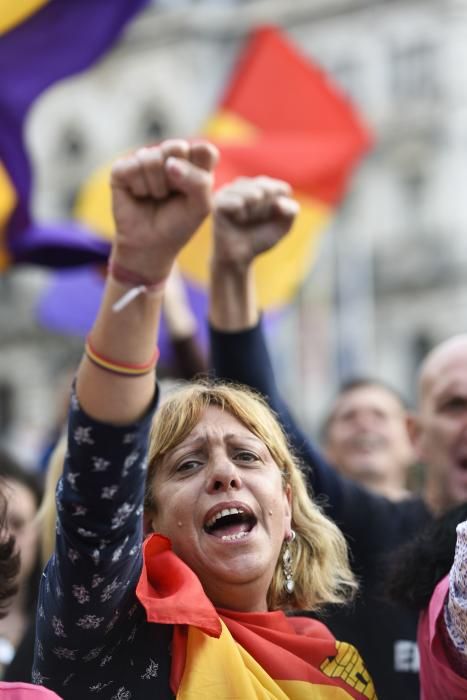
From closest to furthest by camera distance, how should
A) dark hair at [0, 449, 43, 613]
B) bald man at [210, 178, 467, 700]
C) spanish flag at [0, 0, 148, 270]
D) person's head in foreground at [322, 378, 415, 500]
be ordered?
1. bald man at [210, 178, 467, 700]
2. dark hair at [0, 449, 43, 613]
3. spanish flag at [0, 0, 148, 270]
4. person's head in foreground at [322, 378, 415, 500]

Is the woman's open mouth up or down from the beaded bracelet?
down

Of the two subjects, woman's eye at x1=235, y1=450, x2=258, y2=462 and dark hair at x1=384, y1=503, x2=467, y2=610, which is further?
dark hair at x1=384, y1=503, x2=467, y2=610

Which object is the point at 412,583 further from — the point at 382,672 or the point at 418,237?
the point at 418,237

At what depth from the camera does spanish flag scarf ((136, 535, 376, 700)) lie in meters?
2.73

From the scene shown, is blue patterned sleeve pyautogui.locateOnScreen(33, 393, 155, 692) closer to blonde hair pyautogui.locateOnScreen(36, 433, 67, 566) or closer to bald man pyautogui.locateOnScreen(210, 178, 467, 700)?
bald man pyautogui.locateOnScreen(210, 178, 467, 700)

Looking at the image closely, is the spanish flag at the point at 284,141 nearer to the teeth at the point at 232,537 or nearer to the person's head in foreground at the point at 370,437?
the person's head in foreground at the point at 370,437

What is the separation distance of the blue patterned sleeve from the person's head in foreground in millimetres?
3217

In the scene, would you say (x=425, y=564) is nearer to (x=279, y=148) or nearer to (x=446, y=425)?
(x=446, y=425)

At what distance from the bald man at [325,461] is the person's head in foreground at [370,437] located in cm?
114

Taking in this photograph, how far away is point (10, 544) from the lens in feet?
9.41

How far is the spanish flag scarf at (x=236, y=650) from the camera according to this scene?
2.73 m

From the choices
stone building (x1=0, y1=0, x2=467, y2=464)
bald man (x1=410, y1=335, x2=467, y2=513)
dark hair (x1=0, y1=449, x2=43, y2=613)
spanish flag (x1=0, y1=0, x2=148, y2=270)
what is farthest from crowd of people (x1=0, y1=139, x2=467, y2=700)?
stone building (x1=0, y1=0, x2=467, y2=464)

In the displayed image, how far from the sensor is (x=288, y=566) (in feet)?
10.4

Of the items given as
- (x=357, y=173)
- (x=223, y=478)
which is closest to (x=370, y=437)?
(x=223, y=478)
